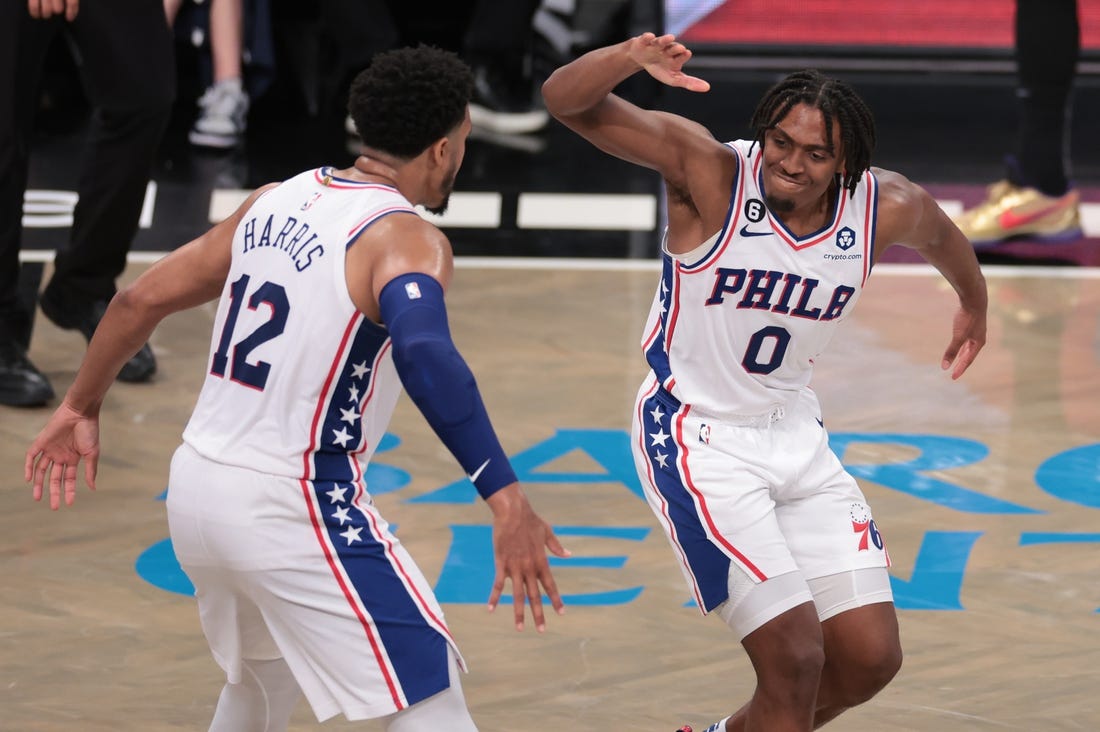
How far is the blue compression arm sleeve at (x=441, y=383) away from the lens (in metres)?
2.70

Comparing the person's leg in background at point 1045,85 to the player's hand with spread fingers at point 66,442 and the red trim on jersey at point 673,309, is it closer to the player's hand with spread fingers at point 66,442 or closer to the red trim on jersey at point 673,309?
the red trim on jersey at point 673,309

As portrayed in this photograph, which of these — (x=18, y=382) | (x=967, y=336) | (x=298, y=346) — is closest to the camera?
(x=298, y=346)

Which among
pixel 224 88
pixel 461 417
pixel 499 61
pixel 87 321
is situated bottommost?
pixel 224 88

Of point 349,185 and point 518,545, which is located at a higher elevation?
point 349,185

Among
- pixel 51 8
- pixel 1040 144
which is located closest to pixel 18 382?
pixel 51 8

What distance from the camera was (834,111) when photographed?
3.47 m

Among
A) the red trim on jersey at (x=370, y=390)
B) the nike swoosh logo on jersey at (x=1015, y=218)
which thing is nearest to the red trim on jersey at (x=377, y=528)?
the red trim on jersey at (x=370, y=390)

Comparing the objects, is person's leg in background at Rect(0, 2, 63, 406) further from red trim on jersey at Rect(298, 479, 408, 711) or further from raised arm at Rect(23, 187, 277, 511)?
red trim on jersey at Rect(298, 479, 408, 711)

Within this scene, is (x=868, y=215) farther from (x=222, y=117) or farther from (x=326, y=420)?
(x=222, y=117)

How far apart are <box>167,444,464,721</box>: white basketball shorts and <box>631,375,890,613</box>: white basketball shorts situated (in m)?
0.71

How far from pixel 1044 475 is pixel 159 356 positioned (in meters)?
3.22

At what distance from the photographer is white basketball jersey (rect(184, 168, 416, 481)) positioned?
115 inches

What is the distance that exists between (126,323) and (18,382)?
2.83m

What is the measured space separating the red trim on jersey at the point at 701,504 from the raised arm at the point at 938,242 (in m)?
0.58
